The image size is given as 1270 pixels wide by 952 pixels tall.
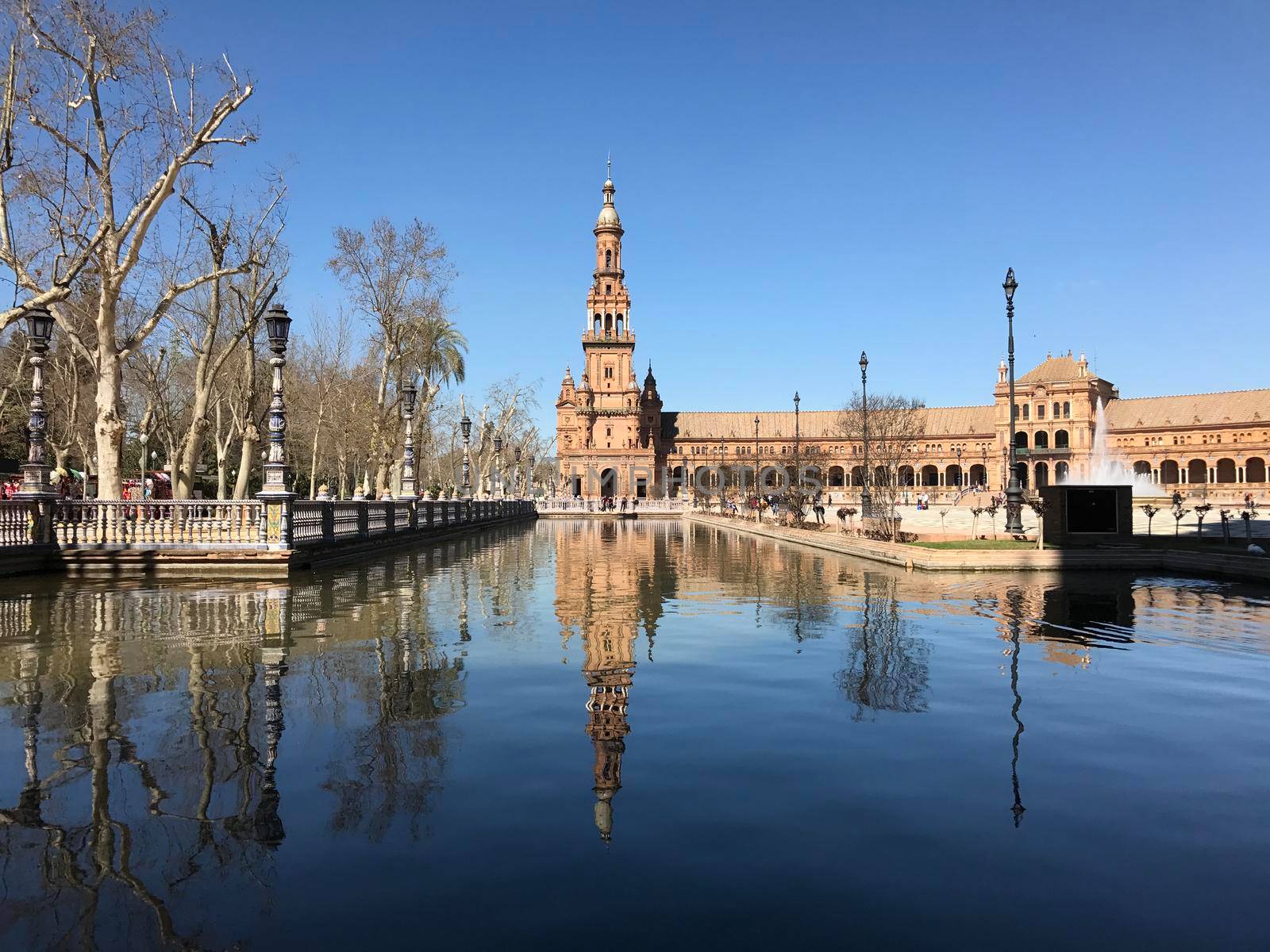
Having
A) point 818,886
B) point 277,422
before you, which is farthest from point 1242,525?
point 818,886

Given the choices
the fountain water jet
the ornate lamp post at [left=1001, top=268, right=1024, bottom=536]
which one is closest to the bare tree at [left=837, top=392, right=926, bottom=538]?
the fountain water jet

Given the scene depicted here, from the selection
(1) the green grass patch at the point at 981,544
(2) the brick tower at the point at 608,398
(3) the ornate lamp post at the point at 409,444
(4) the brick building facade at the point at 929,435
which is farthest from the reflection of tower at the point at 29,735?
(2) the brick tower at the point at 608,398

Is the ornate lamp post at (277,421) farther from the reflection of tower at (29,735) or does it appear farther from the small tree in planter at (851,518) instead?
the small tree in planter at (851,518)

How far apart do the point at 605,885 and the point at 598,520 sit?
204ft

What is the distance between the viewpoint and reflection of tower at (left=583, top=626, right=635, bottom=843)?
4.96 m

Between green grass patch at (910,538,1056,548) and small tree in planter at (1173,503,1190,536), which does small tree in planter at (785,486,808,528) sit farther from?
small tree in planter at (1173,503,1190,536)

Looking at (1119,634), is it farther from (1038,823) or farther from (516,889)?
(516,889)

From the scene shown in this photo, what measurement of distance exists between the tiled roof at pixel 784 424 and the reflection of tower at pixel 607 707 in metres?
123

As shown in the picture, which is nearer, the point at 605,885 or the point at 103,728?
the point at 605,885

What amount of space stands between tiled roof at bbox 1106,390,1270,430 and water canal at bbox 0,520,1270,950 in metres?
123

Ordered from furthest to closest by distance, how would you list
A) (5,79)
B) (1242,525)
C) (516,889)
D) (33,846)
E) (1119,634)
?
(1242,525) < (5,79) < (1119,634) < (33,846) < (516,889)

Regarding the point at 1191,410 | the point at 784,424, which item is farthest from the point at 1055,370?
the point at 784,424

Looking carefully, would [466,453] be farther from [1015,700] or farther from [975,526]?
[1015,700]

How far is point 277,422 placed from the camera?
19234mm
